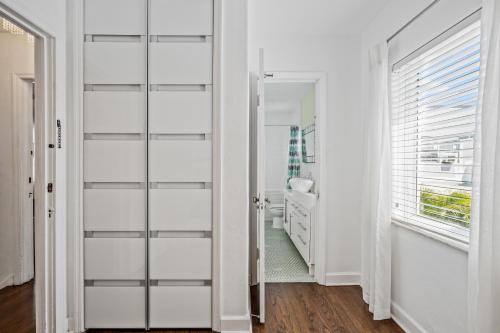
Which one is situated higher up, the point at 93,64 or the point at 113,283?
the point at 93,64

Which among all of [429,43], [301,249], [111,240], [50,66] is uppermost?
[429,43]

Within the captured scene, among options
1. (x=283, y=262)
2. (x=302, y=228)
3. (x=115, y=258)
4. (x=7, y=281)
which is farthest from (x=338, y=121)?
(x=7, y=281)

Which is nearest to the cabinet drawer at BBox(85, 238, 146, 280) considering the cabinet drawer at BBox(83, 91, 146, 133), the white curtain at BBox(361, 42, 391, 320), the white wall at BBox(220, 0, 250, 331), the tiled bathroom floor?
the white wall at BBox(220, 0, 250, 331)

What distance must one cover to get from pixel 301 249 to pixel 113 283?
248 centimetres

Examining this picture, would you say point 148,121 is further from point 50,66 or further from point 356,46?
point 356,46

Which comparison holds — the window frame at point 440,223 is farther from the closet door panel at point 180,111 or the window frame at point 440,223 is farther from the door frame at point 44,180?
the door frame at point 44,180

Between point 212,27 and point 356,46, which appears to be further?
point 356,46

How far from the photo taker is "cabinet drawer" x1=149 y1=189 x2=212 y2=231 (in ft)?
8.21

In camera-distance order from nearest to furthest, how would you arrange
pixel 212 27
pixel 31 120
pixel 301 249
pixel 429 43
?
pixel 31 120 < pixel 429 43 < pixel 212 27 < pixel 301 249

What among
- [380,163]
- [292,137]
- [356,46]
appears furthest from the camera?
[292,137]

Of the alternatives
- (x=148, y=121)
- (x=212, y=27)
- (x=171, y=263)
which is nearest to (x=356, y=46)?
(x=212, y=27)

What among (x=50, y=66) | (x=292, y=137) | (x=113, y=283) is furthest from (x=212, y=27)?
(x=292, y=137)

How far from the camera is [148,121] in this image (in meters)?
2.49

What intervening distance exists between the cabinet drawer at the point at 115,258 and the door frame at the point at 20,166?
0.43 m
